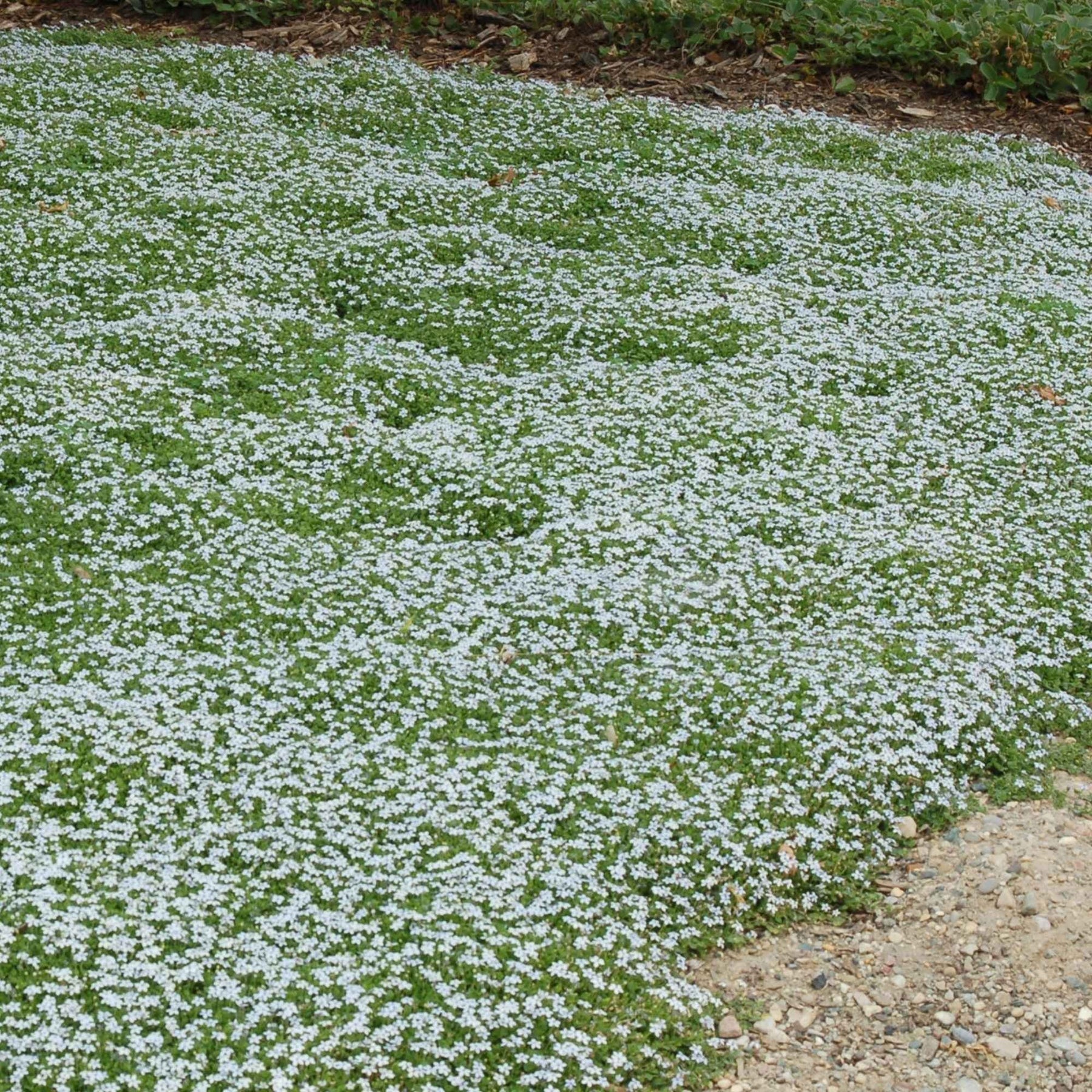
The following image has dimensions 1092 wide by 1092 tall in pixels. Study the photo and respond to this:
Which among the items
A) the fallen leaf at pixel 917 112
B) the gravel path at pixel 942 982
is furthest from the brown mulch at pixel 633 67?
the gravel path at pixel 942 982

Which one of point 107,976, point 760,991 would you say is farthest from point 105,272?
point 760,991

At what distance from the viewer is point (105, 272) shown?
367 inches

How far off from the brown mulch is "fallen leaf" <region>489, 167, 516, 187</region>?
249 centimetres

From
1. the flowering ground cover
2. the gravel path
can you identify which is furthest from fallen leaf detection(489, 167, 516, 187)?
the gravel path

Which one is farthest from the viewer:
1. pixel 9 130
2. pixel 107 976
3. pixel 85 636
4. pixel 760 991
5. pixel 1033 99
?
pixel 1033 99

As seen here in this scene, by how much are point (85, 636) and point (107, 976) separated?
1.97 meters

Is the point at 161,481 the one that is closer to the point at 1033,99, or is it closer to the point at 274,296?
the point at 274,296

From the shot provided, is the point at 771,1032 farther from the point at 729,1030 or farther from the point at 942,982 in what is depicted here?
the point at 942,982

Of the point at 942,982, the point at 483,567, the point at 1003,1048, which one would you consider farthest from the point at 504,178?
the point at 1003,1048

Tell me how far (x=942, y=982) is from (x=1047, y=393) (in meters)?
4.77

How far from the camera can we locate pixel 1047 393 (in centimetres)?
887

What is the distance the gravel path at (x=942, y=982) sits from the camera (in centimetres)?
492

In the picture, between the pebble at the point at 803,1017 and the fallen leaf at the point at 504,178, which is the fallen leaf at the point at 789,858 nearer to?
the pebble at the point at 803,1017

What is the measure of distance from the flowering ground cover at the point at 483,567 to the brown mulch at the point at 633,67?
1.61 meters
